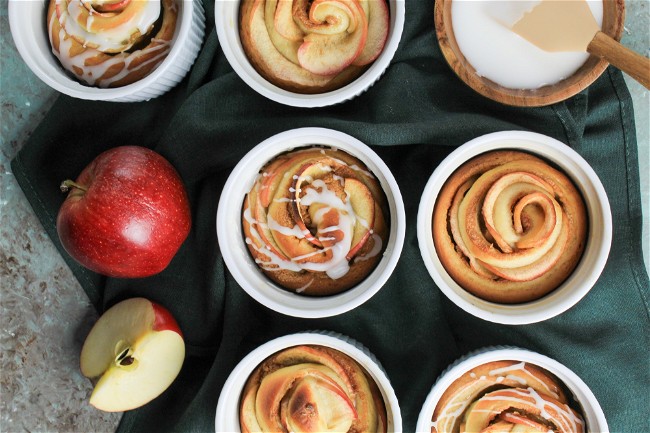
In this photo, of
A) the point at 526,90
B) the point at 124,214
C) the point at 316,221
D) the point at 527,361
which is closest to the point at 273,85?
the point at 316,221

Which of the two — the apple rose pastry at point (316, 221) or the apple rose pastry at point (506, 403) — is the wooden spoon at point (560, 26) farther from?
the apple rose pastry at point (506, 403)

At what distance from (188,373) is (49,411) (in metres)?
0.37

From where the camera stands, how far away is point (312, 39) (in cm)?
140

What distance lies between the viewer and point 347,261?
55.0 inches

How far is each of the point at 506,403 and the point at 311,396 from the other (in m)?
0.40

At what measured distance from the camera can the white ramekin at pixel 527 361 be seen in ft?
4.51

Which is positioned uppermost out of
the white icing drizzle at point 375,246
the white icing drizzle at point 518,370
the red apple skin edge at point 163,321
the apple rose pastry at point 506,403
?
the white icing drizzle at point 375,246

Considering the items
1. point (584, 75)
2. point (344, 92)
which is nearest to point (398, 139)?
point (344, 92)

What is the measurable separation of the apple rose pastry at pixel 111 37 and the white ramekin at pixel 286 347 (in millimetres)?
660

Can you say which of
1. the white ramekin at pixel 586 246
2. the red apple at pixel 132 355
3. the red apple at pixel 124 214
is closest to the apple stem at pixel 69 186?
the red apple at pixel 124 214

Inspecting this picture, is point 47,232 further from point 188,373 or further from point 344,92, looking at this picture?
point 344,92

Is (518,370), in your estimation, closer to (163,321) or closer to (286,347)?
(286,347)

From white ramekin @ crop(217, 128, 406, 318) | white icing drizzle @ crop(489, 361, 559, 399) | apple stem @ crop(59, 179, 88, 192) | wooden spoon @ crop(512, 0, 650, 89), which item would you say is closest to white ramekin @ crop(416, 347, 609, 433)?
white icing drizzle @ crop(489, 361, 559, 399)

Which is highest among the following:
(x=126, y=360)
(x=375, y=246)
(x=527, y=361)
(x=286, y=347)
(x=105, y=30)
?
(x=105, y=30)
